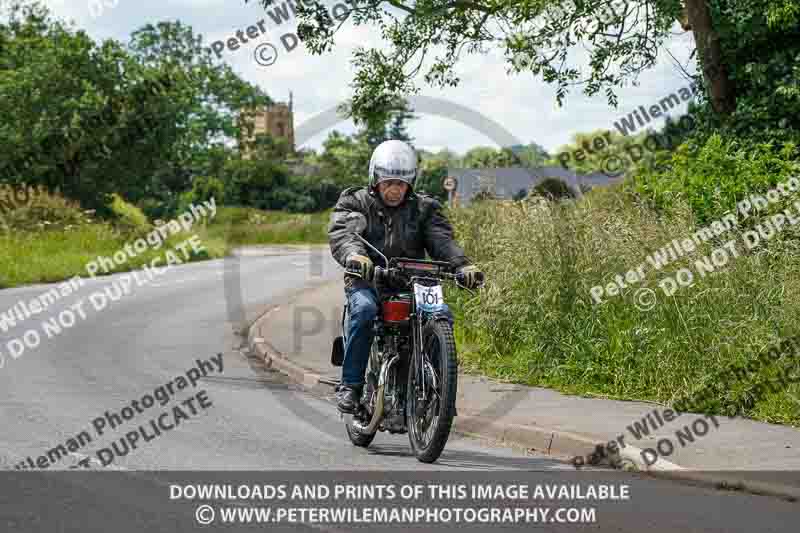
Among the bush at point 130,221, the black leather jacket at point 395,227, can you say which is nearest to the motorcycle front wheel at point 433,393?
the black leather jacket at point 395,227

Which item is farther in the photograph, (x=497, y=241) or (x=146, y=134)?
(x=146, y=134)

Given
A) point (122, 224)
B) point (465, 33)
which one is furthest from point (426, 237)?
point (122, 224)

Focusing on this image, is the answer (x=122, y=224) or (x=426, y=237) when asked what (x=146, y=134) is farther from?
(x=426, y=237)

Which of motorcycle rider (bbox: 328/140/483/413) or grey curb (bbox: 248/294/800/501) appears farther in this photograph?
motorcycle rider (bbox: 328/140/483/413)

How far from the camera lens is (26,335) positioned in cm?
1691

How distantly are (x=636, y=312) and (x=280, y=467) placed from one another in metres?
4.84

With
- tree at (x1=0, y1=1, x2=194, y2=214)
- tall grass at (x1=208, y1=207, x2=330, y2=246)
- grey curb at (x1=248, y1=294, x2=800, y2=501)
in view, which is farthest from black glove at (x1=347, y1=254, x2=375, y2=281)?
tree at (x1=0, y1=1, x2=194, y2=214)

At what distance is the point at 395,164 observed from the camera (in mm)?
8219

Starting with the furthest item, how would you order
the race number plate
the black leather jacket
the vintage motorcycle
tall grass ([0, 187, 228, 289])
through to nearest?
tall grass ([0, 187, 228, 289]), the black leather jacket, the race number plate, the vintage motorcycle

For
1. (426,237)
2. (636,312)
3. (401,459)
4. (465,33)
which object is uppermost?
(465,33)

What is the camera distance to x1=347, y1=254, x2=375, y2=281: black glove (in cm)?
788

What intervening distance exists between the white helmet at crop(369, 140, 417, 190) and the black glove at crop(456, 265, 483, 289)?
2.46ft

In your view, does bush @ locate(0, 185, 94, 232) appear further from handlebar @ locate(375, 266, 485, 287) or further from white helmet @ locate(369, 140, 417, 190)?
handlebar @ locate(375, 266, 485, 287)

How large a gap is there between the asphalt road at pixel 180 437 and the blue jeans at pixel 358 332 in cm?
59
